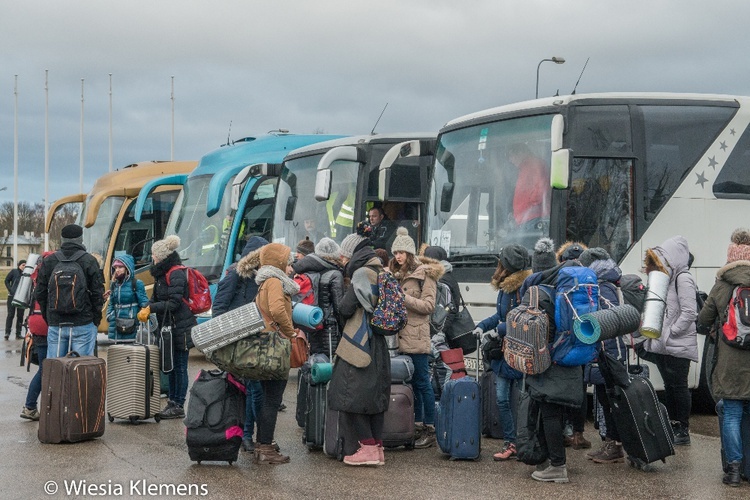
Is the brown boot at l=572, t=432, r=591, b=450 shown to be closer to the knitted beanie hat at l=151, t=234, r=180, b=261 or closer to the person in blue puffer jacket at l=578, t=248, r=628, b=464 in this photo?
the person in blue puffer jacket at l=578, t=248, r=628, b=464

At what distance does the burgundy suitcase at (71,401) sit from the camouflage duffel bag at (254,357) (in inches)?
67.3

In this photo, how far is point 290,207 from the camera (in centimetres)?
1565

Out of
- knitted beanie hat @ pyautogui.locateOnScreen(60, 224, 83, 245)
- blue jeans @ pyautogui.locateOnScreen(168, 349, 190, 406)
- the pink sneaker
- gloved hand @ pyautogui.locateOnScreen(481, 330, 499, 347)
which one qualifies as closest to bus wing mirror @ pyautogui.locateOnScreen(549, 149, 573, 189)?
gloved hand @ pyautogui.locateOnScreen(481, 330, 499, 347)

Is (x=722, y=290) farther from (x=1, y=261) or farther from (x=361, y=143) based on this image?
(x=1, y=261)

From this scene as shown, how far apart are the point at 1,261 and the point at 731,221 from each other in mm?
127729

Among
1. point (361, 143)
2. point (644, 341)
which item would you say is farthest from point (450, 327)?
point (361, 143)

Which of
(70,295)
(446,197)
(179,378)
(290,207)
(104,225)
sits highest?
(446,197)

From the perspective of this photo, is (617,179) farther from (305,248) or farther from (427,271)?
(305,248)

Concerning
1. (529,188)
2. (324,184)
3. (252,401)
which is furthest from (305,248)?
(252,401)

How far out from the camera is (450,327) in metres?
9.11

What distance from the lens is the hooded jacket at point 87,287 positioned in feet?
31.3

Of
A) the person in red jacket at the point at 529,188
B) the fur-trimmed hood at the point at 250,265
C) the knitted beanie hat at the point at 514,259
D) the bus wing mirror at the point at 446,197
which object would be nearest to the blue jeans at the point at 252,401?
the fur-trimmed hood at the point at 250,265

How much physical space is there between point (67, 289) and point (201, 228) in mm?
8298

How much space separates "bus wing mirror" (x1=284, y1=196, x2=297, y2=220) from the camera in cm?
1559
